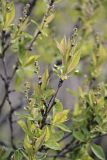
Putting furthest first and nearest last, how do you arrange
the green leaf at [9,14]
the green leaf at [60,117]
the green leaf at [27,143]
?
the green leaf at [9,14] → the green leaf at [60,117] → the green leaf at [27,143]

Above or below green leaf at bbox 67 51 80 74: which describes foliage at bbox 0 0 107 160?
below

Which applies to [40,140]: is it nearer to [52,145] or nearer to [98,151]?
[52,145]

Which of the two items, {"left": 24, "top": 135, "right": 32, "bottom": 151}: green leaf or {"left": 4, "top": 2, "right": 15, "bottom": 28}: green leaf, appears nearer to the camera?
{"left": 24, "top": 135, "right": 32, "bottom": 151}: green leaf

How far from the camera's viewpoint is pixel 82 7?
2.31m

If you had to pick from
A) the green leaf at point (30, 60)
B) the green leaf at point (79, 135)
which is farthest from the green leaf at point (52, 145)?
the green leaf at point (30, 60)

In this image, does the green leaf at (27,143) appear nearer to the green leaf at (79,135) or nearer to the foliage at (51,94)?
the foliage at (51,94)

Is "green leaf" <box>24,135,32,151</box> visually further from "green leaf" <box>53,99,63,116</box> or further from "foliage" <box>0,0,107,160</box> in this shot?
"green leaf" <box>53,99,63,116</box>

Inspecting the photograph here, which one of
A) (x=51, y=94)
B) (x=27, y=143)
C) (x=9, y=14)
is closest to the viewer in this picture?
(x=27, y=143)

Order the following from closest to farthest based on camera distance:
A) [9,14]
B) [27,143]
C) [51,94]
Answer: [27,143] → [51,94] → [9,14]

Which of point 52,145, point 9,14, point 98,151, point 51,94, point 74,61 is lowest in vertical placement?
point 98,151

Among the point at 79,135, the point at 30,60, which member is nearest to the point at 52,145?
the point at 79,135

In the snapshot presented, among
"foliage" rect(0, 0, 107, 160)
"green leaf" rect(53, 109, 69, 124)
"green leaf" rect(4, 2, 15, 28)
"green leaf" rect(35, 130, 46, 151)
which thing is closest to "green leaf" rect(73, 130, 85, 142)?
"foliage" rect(0, 0, 107, 160)

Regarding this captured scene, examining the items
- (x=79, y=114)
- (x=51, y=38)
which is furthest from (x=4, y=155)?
(x=51, y=38)

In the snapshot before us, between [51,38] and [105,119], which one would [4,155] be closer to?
[105,119]
